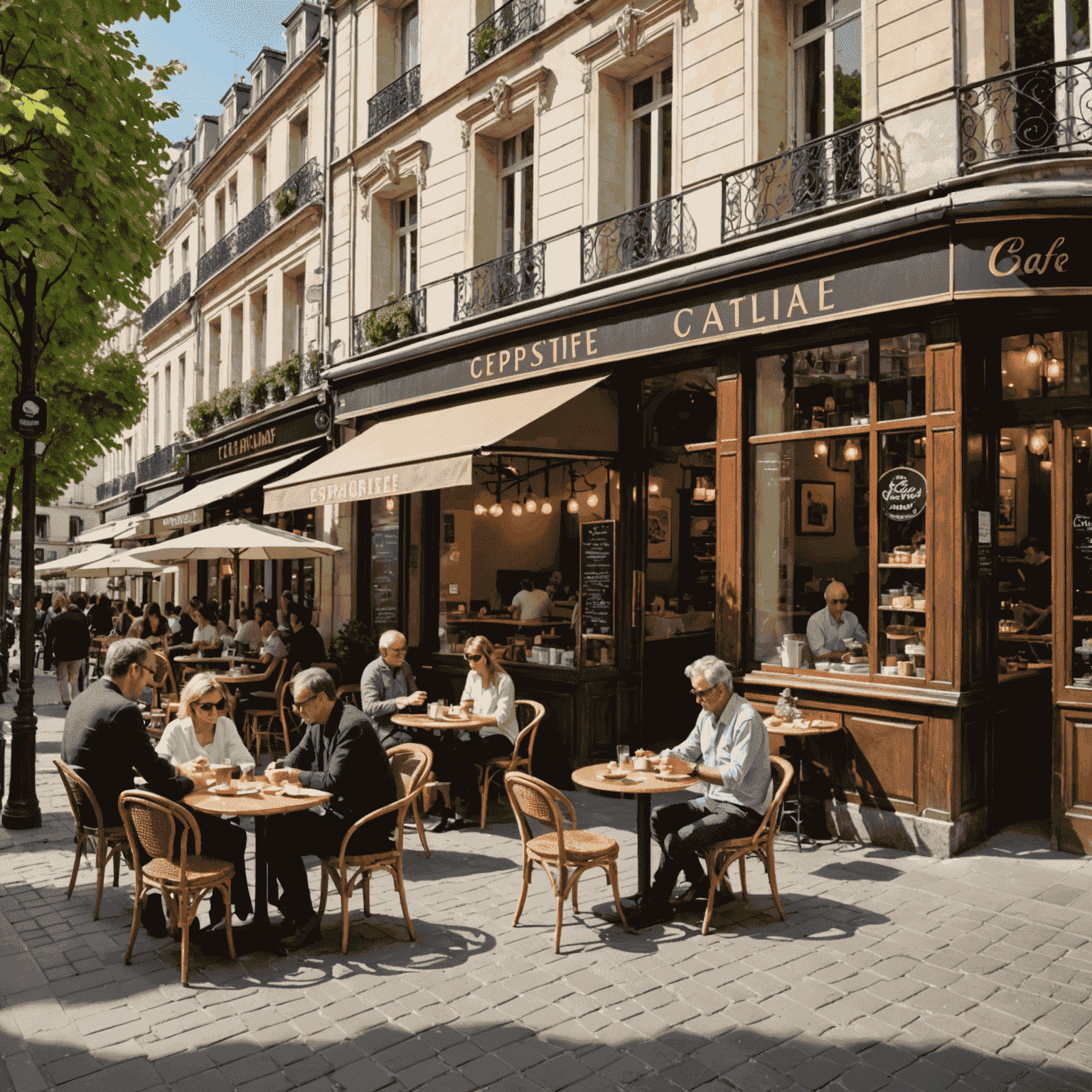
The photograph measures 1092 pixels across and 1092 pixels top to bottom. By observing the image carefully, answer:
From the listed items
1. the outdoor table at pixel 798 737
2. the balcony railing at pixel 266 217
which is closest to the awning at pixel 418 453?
the outdoor table at pixel 798 737

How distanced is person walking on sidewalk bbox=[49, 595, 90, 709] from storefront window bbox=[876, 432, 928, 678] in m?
11.3

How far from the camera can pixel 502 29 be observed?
11031 mm

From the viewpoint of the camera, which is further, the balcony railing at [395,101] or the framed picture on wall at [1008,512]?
the balcony railing at [395,101]

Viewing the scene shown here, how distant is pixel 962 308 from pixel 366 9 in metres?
11.0

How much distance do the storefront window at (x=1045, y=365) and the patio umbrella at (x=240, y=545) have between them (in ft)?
25.4

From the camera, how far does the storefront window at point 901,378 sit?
6.74 metres

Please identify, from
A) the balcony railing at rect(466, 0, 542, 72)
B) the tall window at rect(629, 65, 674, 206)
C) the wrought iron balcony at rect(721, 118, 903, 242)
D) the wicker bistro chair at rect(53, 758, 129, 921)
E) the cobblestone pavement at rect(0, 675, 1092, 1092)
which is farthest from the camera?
the balcony railing at rect(466, 0, 542, 72)

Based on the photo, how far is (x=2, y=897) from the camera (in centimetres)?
565

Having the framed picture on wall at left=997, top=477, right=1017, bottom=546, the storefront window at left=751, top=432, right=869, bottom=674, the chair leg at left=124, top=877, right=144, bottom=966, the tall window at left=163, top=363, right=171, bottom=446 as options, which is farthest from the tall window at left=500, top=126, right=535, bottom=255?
the tall window at left=163, top=363, right=171, bottom=446

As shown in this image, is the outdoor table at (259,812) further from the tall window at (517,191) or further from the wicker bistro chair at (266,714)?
the tall window at (517,191)

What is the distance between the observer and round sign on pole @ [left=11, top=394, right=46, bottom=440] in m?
7.37

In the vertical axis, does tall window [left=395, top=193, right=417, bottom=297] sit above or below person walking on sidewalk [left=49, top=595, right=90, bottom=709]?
above

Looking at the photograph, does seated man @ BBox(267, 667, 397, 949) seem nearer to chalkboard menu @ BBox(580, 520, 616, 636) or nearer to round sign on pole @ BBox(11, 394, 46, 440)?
round sign on pole @ BBox(11, 394, 46, 440)

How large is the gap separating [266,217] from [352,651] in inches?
361
